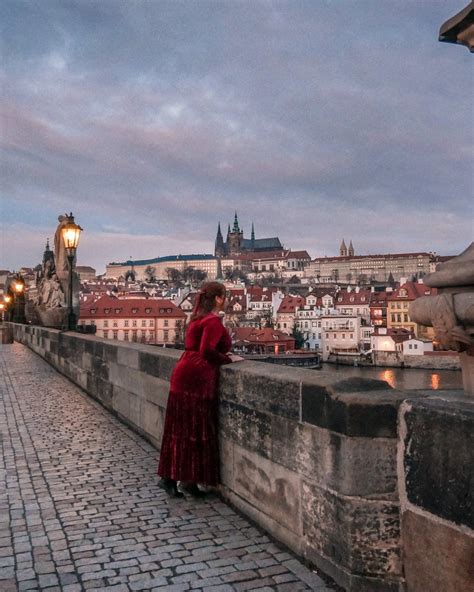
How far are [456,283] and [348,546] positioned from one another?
1.38 meters

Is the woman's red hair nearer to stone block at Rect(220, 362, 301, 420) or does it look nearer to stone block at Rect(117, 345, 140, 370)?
stone block at Rect(220, 362, 301, 420)

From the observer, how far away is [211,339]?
15.0 feet

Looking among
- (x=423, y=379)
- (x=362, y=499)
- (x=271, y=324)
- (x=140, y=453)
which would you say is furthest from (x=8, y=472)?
(x=271, y=324)

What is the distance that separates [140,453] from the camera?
608 centimetres

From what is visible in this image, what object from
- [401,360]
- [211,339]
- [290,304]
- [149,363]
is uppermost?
[290,304]

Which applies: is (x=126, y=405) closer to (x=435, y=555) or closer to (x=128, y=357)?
(x=128, y=357)

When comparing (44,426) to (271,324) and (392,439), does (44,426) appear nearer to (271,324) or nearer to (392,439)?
(392,439)

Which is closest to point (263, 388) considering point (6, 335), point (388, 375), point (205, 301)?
point (205, 301)

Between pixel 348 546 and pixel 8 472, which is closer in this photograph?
pixel 348 546

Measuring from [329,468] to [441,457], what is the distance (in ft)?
2.42

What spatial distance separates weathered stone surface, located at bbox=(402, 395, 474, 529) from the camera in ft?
7.79

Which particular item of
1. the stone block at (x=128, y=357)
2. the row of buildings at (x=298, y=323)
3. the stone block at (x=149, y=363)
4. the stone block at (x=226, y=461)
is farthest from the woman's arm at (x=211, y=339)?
the row of buildings at (x=298, y=323)

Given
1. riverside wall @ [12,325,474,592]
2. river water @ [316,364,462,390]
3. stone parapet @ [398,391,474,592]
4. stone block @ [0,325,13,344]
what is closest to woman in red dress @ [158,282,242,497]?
riverside wall @ [12,325,474,592]

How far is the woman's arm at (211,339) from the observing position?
4.55 meters
